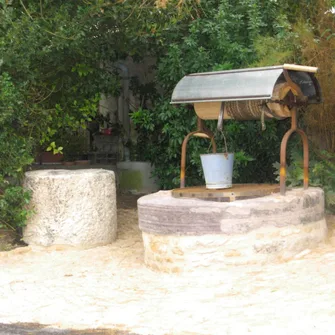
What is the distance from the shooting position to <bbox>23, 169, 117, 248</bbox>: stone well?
22.4 ft

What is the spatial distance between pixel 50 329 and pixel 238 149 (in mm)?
4401

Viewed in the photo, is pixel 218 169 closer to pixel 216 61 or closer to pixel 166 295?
pixel 166 295

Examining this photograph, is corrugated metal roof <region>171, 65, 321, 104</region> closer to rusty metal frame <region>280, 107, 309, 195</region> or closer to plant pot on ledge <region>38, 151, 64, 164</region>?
rusty metal frame <region>280, 107, 309, 195</region>

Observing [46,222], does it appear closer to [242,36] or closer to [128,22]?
[128,22]

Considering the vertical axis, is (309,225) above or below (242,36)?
below

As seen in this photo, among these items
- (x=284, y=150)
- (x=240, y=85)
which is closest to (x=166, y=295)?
(x=284, y=150)

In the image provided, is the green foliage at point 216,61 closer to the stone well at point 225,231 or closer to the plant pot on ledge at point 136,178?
the plant pot on ledge at point 136,178

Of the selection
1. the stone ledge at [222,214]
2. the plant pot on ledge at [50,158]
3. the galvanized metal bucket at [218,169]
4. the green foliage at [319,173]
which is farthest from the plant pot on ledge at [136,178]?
the stone ledge at [222,214]

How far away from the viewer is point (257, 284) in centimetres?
513

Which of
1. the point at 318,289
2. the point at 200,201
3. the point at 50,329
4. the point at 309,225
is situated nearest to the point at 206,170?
the point at 200,201

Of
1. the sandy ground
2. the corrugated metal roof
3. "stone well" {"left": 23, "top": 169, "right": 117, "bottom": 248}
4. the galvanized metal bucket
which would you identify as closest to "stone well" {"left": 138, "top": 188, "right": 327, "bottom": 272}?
the sandy ground

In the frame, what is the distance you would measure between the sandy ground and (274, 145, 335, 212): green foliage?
3.39 ft

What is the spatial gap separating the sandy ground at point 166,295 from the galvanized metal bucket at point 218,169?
103 cm

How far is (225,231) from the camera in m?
5.49
